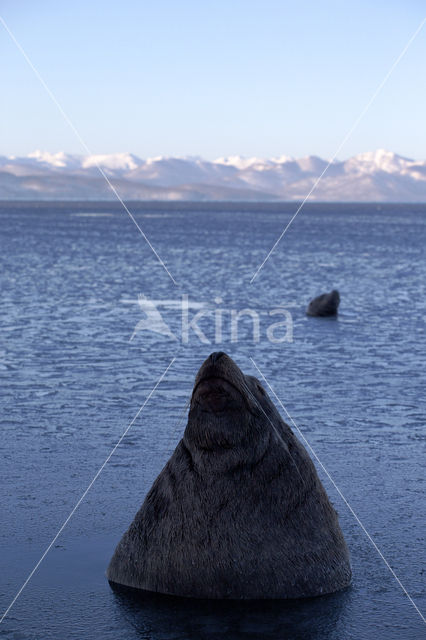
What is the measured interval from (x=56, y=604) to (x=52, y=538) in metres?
1.13

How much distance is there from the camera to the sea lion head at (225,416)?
6355mm

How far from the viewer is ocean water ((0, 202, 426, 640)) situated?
660 centimetres

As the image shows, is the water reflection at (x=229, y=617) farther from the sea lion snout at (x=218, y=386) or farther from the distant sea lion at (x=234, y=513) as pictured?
the sea lion snout at (x=218, y=386)

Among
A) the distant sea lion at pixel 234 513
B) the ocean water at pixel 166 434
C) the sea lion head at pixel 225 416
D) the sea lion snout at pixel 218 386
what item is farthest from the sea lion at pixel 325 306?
the sea lion snout at pixel 218 386

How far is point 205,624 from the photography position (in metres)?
6.42

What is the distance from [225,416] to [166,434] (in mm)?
4538

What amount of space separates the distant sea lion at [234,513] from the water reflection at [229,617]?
0.23 feet

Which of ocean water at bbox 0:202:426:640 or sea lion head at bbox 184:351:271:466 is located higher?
sea lion head at bbox 184:351:271:466

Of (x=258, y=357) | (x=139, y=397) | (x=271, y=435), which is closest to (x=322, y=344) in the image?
(x=258, y=357)

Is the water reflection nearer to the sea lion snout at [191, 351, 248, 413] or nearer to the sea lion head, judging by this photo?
the sea lion head

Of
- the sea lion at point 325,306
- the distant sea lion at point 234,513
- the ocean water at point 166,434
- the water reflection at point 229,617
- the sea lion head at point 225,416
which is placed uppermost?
the sea lion head at point 225,416

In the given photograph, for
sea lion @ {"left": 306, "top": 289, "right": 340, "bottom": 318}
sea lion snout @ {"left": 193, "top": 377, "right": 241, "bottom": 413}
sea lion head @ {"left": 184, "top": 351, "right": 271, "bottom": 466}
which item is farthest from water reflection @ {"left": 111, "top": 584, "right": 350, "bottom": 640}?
sea lion @ {"left": 306, "top": 289, "right": 340, "bottom": 318}

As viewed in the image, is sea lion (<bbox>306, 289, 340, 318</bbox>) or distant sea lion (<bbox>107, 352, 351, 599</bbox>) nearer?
distant sea lion (<bbox>107, 352, 351, 599</bbox>)

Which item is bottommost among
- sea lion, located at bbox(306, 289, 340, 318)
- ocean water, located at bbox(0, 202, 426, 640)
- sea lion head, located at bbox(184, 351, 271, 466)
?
sea lion, located at bbox(306, 289, 340, 318)
